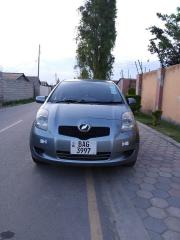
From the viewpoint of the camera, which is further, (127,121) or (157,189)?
Result: (127,121)

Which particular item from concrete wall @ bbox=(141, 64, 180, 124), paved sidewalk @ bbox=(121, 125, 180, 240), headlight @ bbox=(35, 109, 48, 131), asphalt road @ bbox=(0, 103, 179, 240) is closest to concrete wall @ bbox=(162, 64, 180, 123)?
concrete wall @ bbox=(141, 64, 180, 124)

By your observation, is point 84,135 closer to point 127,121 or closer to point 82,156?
point 82,156

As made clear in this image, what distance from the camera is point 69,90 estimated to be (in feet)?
22.0

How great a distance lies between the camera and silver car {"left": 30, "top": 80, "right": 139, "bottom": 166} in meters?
5.11

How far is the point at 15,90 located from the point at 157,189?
30314 mm

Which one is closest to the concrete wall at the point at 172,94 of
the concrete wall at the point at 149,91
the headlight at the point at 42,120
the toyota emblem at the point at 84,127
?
the concrete wall at the point at 149,91

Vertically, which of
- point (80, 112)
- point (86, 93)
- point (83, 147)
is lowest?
point (83, 147)

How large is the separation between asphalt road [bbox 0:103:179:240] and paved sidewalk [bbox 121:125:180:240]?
2.1 inches

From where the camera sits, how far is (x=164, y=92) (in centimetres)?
1572

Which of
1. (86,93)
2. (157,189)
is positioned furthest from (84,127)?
(86,93)

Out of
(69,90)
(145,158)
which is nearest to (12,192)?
(69,90)

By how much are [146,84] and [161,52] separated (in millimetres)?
9289

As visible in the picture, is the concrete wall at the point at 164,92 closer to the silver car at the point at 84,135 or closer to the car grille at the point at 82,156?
the silver car at the point at 84,135

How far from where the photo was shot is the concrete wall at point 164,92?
13586 mm
